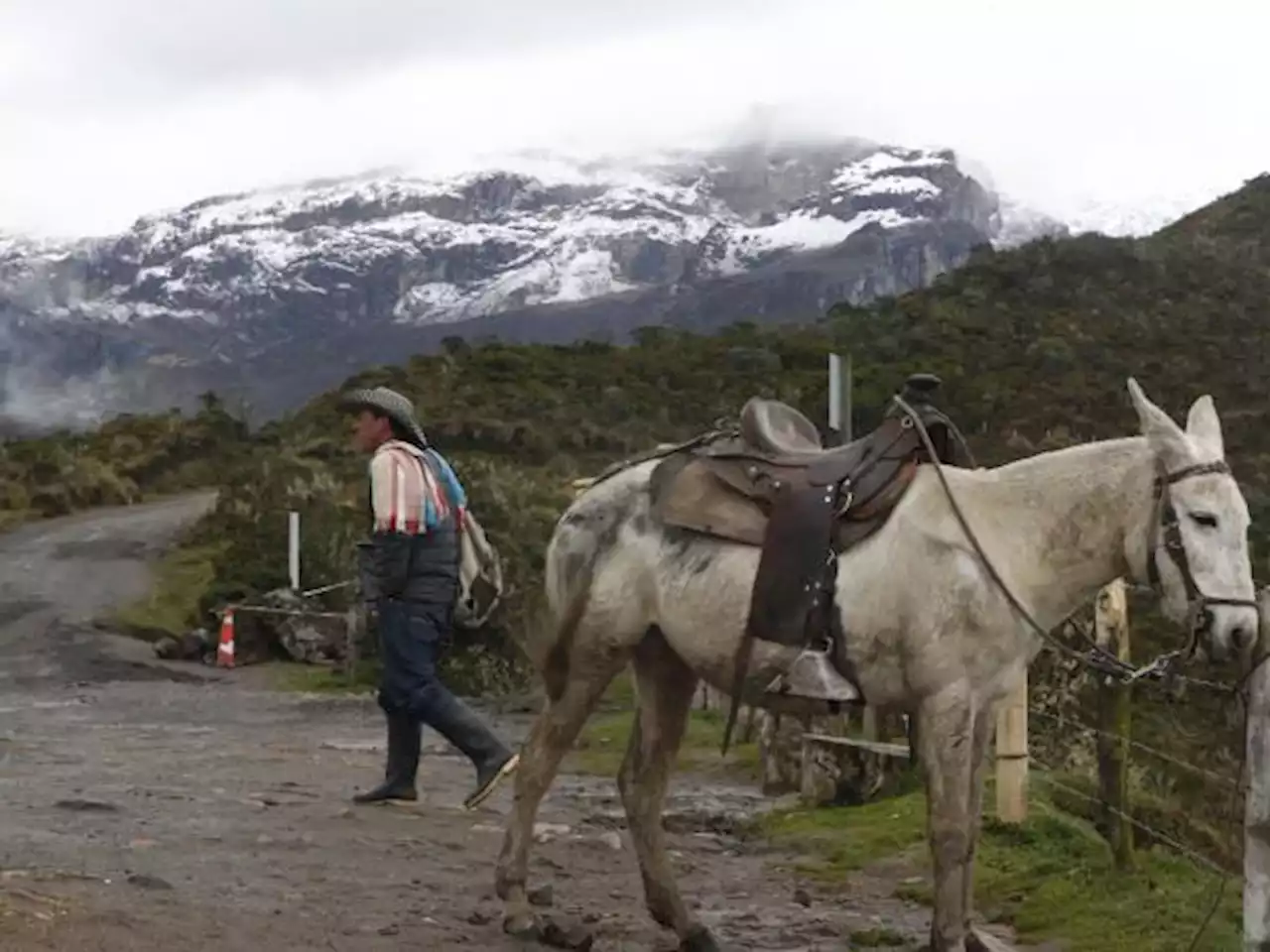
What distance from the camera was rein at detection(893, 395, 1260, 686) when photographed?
497 cm

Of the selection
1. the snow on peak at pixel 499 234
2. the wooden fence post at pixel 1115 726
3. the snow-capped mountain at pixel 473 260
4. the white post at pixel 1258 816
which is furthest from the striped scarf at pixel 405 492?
the snow on peak at pixel 499 234

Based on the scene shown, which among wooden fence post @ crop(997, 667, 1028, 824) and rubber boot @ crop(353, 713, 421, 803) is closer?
wooden fence post @ crop(997, 667, 1028, 824)

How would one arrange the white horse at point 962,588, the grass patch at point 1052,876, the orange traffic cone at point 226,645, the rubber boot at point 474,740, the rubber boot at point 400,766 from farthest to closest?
the orange traffic cone at point 226,645, the rubber boot at point 400,766, the rubber boot at point 474,740, the grass patch at point 1052,876, the white horse at point 962,588

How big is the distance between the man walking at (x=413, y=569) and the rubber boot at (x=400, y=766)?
165mm

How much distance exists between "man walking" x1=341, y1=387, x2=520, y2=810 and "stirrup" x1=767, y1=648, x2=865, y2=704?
2.57 m

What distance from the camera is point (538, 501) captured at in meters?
20.4

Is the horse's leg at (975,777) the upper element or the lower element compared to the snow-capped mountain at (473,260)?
lower

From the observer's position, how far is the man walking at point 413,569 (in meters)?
7.64

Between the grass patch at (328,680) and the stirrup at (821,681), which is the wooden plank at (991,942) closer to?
the stirrup at (821,681)

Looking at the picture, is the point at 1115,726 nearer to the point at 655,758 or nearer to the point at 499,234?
the point at 655,758

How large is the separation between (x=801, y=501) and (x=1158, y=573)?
48.4 inches

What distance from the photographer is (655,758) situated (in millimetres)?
6348

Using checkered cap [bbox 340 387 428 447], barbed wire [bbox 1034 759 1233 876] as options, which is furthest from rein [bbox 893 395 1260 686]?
checkered cap [bbox 340 387 428 447]

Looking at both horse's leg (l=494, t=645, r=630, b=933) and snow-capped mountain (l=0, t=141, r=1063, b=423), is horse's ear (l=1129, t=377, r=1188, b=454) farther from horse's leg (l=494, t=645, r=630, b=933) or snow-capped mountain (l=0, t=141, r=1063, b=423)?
snow-capped mountain (l=0, t=141, r=1063, b=423)
